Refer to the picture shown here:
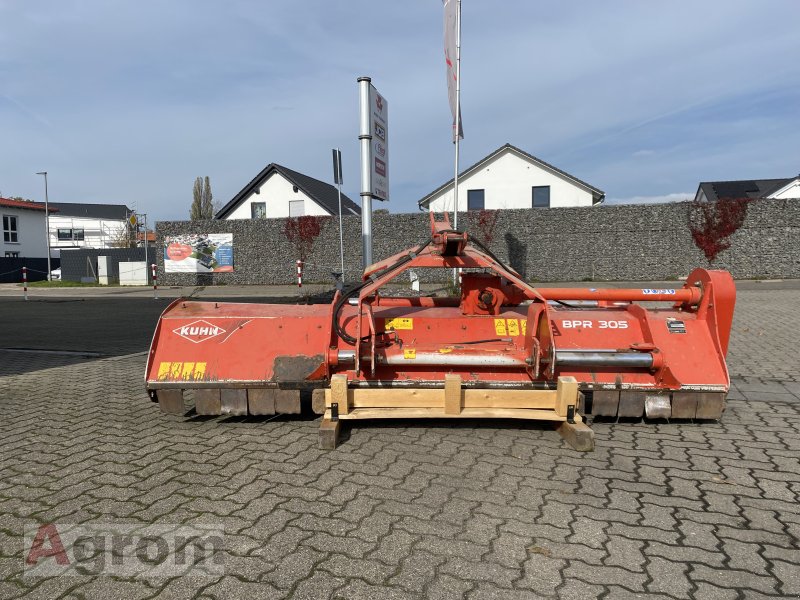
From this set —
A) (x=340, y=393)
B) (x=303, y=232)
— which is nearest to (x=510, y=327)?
(x=340, y=393)

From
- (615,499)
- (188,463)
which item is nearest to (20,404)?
(188,463)

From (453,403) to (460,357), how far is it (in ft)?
1.34

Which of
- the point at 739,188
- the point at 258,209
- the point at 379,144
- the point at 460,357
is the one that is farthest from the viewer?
the point at 739,188

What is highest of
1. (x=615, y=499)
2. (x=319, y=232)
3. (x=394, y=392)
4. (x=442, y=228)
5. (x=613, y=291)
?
(x=319, y=232)

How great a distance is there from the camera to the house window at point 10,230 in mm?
42969

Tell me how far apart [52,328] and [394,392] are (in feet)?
31.6

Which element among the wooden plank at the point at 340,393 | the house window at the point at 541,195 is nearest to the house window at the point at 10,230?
the house window at the point at 541,195

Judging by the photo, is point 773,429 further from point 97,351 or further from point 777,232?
point 777,232

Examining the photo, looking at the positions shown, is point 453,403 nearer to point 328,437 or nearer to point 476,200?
point 328,437

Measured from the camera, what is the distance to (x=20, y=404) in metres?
5.00

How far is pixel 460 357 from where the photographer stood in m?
4.13

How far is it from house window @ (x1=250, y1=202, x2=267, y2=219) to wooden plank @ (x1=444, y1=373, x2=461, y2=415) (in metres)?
33.8

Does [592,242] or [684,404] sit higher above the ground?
[592,242]

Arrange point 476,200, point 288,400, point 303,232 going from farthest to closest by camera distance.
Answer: point 476,200, point 303,232, point 288,400
